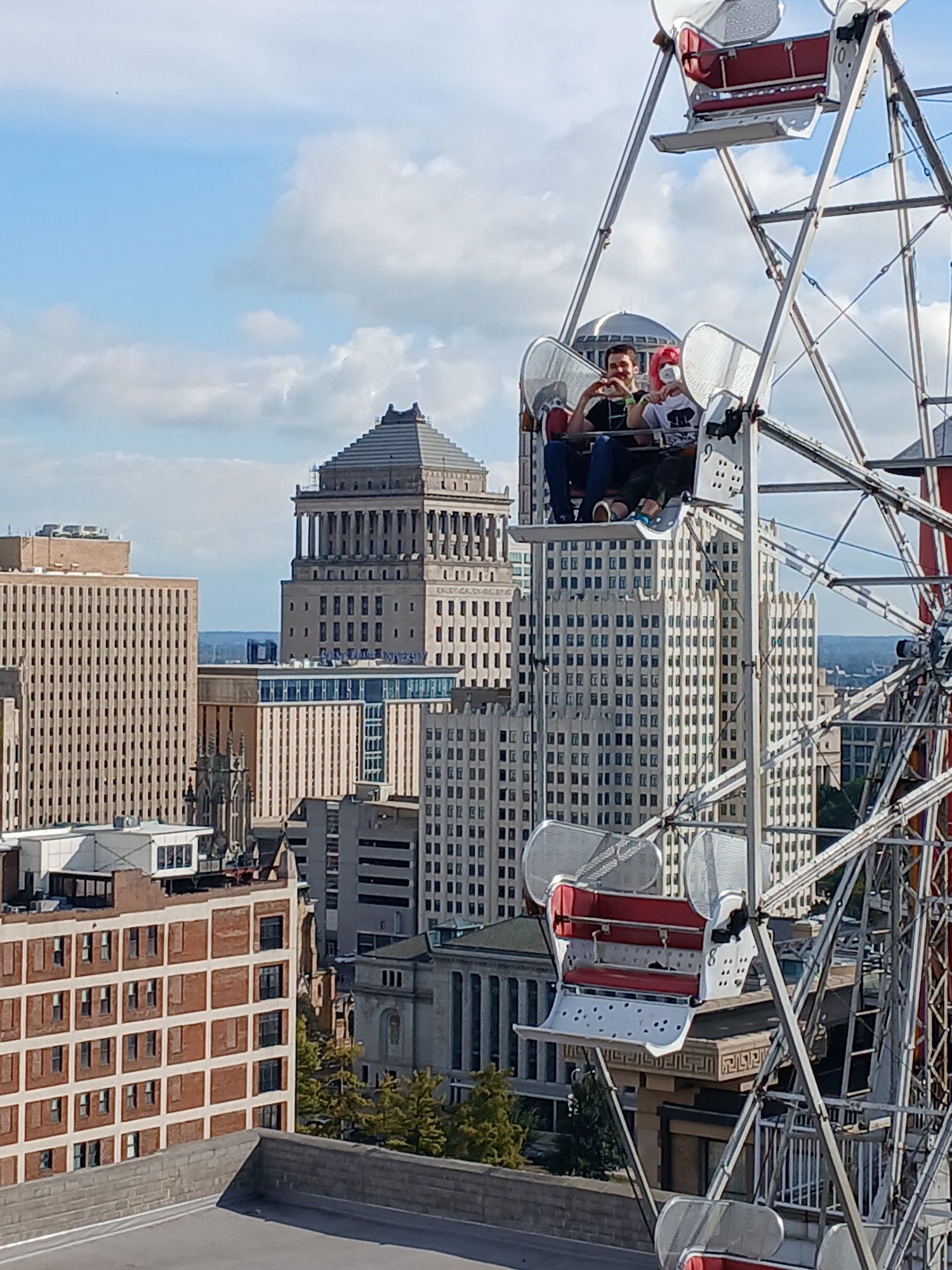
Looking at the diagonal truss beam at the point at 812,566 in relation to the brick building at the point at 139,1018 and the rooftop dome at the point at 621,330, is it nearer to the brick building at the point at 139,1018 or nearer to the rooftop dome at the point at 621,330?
the brick building at the point at 139,1018

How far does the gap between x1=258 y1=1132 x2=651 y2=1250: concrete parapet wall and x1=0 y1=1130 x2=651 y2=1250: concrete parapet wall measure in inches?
0.6

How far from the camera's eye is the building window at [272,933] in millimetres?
85375

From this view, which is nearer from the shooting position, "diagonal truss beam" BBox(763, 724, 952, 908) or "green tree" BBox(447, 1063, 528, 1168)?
"diagonal truss beam" BBox(763, 724, 952, 908)

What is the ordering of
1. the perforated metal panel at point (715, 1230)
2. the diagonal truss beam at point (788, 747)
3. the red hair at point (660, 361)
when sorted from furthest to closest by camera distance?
the diagonal truss beam at point (788, 747), the red hair at point (660, 361), the perforated metal panel at point (715, 1230)

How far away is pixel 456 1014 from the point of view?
154625 mm

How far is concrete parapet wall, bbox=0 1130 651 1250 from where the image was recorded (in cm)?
3844

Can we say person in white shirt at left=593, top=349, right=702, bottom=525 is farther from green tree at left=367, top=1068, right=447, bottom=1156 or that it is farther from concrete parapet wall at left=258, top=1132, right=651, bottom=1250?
green tree at left=367, top=1068, right=447, bottom=1156

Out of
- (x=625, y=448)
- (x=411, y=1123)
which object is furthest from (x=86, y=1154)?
(x=625, y=448)

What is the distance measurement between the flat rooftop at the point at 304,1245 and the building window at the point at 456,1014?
112 metres

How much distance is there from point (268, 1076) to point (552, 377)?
63.0 meters

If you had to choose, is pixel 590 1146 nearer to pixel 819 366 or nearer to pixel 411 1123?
pixel 411 1123

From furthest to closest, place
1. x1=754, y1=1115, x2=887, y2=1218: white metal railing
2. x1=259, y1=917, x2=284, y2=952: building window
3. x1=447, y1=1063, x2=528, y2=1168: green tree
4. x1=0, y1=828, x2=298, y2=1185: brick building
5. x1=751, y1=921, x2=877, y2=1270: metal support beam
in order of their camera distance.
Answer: x1=447, y1=1063, x2=528, y2=1168: green tree → x1=259, y1=917, x2=284, y2=952: building window → x1=0, y1=828, x2=298, y2=1185: brick building → x1=754, y1=1115, x2=887, y2=1218: white metal railing → x1=751, y1=921, x2=877, y2=1270: metal support beam

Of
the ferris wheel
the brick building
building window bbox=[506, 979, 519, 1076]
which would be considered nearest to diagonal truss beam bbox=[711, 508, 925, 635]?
the ferris wheel

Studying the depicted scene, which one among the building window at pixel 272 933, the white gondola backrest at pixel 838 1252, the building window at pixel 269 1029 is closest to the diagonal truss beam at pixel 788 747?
the white gondola backrest at pixel 838 1252
